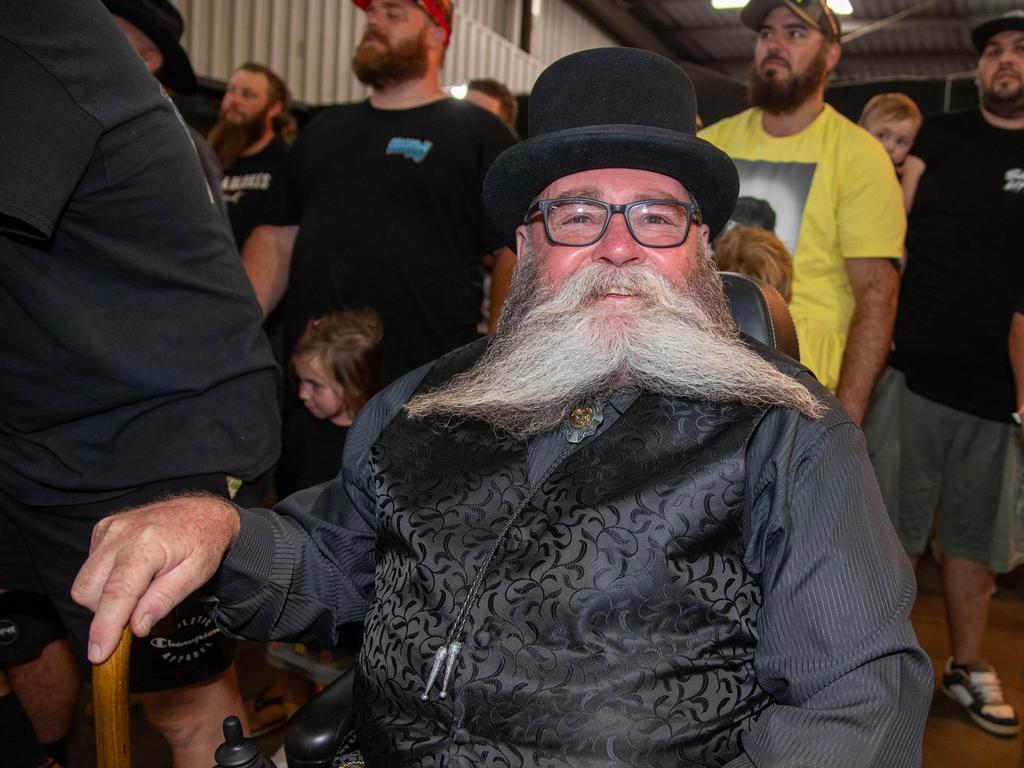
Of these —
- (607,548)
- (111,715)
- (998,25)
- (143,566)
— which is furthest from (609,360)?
(998,25)

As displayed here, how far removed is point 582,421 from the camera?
4.99ft

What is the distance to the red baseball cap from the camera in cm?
321

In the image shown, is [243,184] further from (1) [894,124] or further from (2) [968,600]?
(2) [968,600]

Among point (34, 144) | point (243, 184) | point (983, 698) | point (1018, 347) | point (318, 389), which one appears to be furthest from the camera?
point (243, 184)

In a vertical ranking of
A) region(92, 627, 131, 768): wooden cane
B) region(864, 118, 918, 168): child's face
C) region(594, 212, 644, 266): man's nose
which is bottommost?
region(92, 627, 131, 768): wooden cane

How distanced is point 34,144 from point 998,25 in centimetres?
332

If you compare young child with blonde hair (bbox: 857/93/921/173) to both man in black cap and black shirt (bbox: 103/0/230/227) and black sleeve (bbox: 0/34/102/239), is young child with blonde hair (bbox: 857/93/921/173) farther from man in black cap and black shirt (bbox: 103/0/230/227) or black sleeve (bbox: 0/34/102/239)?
black sleeve (bbox: 0/34/102/239)

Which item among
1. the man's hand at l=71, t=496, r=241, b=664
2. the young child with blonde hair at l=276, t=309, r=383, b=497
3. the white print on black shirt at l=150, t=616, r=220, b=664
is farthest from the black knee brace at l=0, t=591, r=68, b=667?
the man's hand at l=71, t=496, r=241, b=664

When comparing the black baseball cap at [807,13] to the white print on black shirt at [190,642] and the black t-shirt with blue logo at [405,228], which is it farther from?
the white print on black shirt at [190,642]

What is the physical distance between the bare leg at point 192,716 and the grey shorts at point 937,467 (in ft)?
7.66

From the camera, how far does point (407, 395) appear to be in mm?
1728

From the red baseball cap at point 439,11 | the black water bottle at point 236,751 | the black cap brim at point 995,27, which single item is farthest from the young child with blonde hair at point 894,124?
the black water bottle at point 236,751

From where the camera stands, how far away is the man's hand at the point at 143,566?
110 cm

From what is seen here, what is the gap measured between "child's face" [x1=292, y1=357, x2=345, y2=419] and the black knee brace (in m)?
0.99
